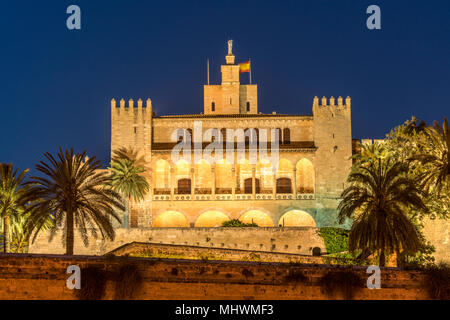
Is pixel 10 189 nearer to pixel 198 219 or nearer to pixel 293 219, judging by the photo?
pixel 198 219

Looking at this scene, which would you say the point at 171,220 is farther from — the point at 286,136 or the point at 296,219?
the point at 286,136

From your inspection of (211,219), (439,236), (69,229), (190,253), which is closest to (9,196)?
(69,229)

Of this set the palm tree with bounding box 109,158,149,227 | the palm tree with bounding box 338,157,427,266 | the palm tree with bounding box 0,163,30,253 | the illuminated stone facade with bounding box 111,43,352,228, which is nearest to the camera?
the palm tree with bounding box 338,157,427,266

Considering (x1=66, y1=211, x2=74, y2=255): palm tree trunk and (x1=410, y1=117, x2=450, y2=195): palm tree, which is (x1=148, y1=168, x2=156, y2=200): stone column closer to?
(x1=66, y1=211, x2=74, y2=255): palm tree trunk

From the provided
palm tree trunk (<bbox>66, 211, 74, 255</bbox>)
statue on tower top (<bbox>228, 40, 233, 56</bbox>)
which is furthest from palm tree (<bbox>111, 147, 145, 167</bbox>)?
palm tree trunk (<bbox>66, 211, 74, 255</bbox>)

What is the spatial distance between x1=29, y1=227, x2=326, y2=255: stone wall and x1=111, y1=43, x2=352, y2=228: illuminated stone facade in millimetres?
6422

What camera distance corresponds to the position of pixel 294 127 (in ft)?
178

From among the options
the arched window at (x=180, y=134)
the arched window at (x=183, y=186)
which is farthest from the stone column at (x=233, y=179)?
the arched window at (x=180, y=134)

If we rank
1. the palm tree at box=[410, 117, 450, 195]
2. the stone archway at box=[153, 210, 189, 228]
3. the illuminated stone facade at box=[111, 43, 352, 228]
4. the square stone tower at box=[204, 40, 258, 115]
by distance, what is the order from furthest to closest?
1. the square stone tower at box=[204, 40, 258, 115]
2. the stone archway at box=[153, 210, 189, 228]
3. the illuminated stone facade at box=[111, 43, 352, 228]
4. the palm tree at box=[410, 117, 450, 195]

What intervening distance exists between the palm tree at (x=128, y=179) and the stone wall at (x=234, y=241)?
16.2 ft

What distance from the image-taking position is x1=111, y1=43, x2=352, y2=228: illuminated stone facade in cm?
5166

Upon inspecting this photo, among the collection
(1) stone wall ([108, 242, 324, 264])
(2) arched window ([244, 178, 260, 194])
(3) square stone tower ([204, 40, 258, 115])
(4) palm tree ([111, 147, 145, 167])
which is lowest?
(1) stone wall ([108, 242, 324, 264])
